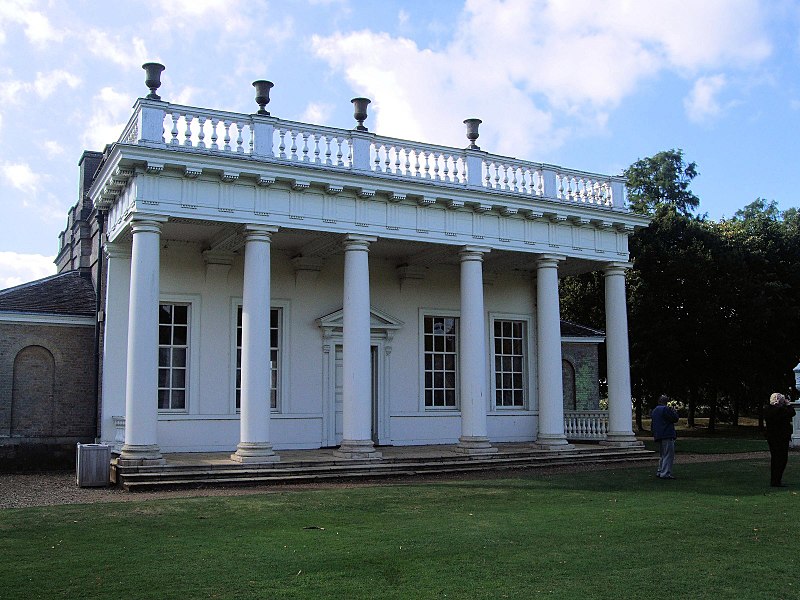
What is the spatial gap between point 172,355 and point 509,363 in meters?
9.24

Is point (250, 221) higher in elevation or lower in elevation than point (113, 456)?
higher

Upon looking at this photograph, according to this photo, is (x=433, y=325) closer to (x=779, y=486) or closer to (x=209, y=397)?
(x=209, y=397)

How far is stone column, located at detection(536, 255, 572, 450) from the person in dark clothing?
18.9ft

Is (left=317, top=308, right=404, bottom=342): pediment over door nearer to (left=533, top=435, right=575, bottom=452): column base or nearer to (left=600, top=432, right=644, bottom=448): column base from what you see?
(left=533, top=435, right=575, bottom=452): column base

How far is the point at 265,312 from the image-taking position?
15.5m

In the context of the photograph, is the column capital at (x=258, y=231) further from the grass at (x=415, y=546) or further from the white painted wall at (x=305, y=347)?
the grass at (x=415, y=546)

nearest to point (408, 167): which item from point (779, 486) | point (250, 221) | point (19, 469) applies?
point (250, 221)

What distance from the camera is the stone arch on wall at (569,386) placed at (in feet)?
81.3

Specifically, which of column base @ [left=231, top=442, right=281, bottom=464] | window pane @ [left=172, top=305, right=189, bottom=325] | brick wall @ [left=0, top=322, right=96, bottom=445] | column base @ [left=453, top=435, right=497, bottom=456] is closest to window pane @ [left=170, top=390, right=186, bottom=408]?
window pane @ [left=172, top=305, right=189, bottom=325]

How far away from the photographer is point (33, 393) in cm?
1795

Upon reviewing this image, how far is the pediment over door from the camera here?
19281 mm

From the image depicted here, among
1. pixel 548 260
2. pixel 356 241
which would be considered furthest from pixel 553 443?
pixel 356 241

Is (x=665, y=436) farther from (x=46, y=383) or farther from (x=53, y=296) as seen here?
(x=53, y=296)

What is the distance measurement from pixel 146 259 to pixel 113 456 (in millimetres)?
4327
